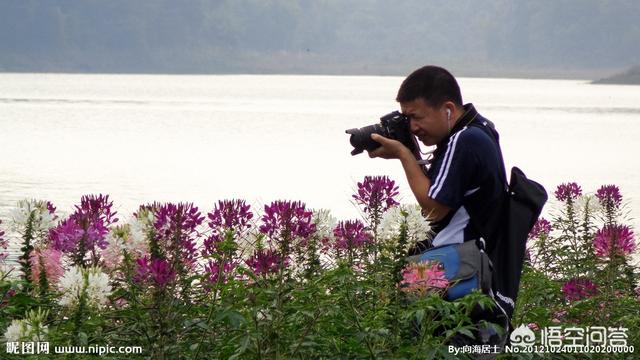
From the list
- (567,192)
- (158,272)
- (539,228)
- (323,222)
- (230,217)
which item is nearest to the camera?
(158,272)

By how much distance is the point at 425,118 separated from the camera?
431cm

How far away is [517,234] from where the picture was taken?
166 inches

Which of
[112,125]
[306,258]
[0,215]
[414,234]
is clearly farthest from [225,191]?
[112,125]

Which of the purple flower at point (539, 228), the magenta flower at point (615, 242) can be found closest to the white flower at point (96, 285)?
the magenta flower at point (615, 242)

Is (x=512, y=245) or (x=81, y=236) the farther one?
(x=512, y=245)

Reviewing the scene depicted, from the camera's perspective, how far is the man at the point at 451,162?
410 cm

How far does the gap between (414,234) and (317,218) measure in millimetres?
1432

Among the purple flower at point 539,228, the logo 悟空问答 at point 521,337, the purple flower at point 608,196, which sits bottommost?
the logo 悟空问答 at point 521,337

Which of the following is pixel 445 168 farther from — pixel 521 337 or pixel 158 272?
pixel 158 272

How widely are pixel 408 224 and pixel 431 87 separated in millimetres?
785

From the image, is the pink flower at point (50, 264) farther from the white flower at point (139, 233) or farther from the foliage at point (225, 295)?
→ the white flower at point (139, 233)

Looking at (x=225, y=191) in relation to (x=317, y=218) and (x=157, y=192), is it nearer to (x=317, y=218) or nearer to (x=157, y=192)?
(x=157, y=192)

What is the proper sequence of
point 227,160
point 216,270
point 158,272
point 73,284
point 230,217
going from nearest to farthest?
point 73,284 → point 158,272 → point 216,270 → point 230,217 → point 227,160

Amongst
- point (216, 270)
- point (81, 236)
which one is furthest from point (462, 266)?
point (81, 236)
